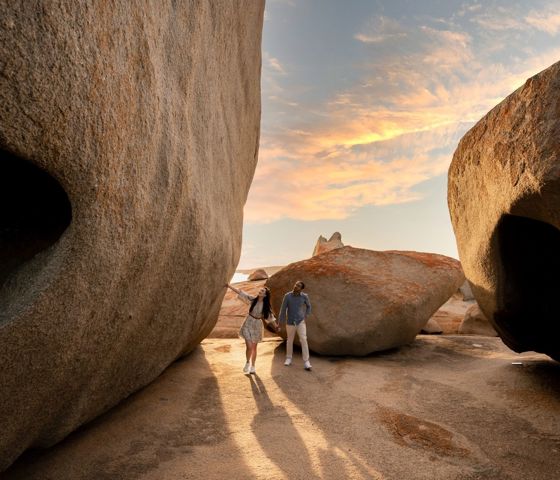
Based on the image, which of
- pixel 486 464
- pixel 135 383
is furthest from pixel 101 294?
pixel 486 464

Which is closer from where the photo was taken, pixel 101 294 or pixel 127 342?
pixel 101 294

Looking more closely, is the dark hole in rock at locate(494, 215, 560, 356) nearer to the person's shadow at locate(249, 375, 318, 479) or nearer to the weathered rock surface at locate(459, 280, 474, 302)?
the person's shadow at locate(249, 375, 318, 479)

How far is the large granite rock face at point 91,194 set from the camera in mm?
2193

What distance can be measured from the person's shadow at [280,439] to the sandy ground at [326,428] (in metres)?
0.01

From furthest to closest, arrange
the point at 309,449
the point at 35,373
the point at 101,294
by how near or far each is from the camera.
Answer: the point at 309,449
the point at 101,294
the point at 35,373

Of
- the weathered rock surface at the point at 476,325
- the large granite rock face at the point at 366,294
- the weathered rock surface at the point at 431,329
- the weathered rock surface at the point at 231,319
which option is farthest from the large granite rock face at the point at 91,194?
the weathered rock surface at the point at 476,325

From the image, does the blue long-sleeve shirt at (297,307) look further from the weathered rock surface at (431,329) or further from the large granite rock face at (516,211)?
the weathered rock surface at (431,329)

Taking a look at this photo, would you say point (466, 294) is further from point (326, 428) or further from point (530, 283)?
point (326, 428)

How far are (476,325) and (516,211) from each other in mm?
8992

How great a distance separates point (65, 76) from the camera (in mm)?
2242

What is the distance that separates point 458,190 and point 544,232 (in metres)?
1.34

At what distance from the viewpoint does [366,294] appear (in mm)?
8703

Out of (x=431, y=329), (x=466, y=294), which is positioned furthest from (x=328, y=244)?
(x=431, y=329)

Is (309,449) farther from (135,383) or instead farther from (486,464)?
(135,383)
